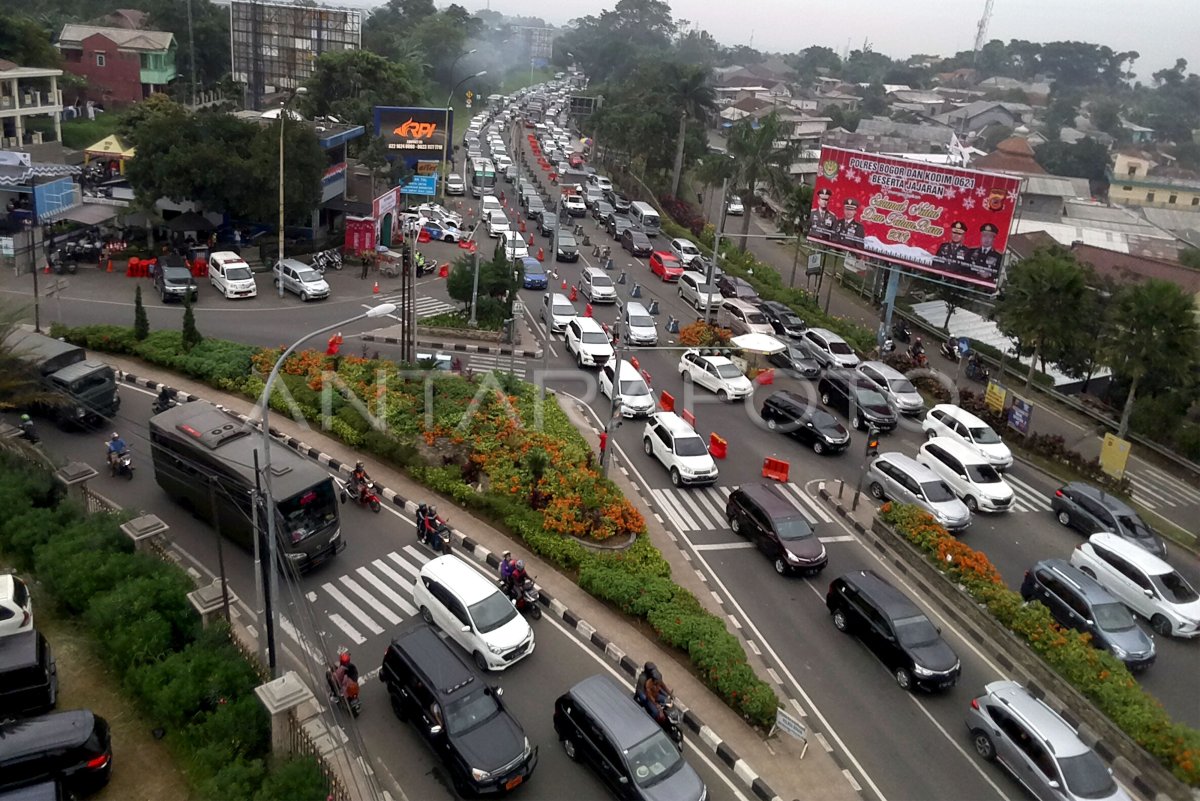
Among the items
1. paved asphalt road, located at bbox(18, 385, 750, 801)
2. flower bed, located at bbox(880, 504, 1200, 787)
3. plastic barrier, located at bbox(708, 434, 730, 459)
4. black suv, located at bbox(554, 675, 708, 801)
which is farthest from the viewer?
plastic barrier, located at bbox(708, 434, 730, 459)

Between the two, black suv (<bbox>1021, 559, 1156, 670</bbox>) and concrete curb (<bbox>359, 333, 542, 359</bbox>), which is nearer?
black suv (<bbox>1021, 559, 1156, 670</bbox>)

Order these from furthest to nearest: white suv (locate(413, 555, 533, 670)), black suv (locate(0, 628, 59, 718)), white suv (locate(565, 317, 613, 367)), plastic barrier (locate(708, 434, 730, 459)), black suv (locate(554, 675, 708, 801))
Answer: white suv (locate(565, 317, 613, 367))
plastic barrier (locate(708, 434, 730, 459))
white suv (locate(413, 555, 533, 670))
black suv (locate(0, 628, 59, 718))
black suv (locate(554, 675, 708, 801))

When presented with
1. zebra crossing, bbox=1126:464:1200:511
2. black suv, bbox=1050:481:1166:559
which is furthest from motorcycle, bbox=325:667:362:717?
zebra crossing, bbox=1126:464:1200:511

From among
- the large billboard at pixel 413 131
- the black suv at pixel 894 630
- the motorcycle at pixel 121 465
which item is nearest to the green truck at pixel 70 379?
the motorcycle at pixel 121 465

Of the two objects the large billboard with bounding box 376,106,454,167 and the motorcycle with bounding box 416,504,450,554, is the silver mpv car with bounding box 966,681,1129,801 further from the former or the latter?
the large billboard with bounding box 376,106,454,167

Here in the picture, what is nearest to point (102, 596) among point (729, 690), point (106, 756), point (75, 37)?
point (106, 756)

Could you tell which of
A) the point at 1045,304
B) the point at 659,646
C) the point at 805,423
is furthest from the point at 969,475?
the point at 659,646

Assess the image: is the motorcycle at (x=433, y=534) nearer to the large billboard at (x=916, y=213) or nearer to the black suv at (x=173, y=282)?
the black suv at (x=173, y=282)

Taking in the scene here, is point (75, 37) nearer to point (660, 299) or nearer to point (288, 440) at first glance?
point (660, 299)
